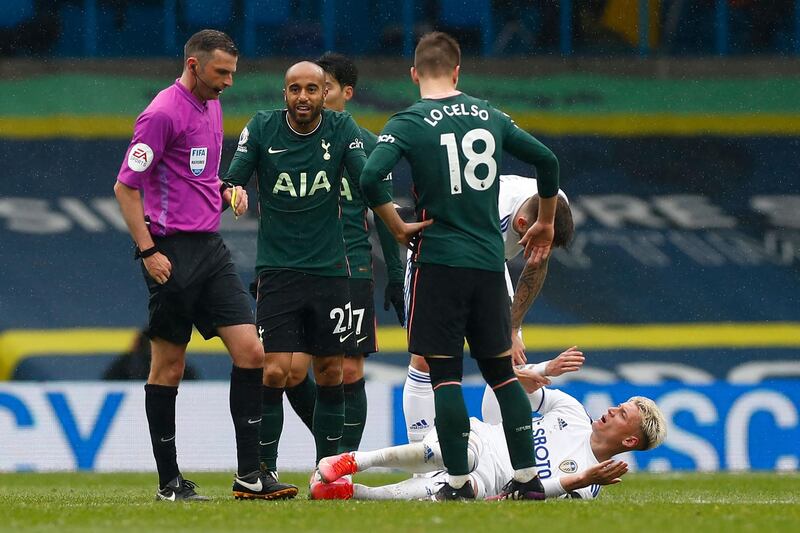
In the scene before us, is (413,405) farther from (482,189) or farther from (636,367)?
(636,367)

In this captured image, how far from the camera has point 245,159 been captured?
657cm

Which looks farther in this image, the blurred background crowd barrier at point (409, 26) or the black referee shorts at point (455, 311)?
the blurred background crowd barrier at point (409, 26)

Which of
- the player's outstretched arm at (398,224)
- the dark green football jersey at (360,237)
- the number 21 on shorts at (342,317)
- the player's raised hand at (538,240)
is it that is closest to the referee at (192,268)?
the number 21 on shorts at (342,317)

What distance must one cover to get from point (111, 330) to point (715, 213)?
7656mm

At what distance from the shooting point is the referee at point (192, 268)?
20.7 ft

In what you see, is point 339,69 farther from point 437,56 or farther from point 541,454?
point 541,454

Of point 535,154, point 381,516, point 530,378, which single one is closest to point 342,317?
point 530,378

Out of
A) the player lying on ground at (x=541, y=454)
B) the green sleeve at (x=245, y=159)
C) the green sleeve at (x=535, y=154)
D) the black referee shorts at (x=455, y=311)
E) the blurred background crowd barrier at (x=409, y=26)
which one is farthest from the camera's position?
the blurred background crowd barrier at (x=409, y=26)

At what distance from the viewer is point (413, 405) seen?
734 cm

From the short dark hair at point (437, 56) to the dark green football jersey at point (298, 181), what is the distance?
0.77m

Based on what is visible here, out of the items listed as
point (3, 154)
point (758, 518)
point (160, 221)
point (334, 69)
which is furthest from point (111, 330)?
point (758, 518)

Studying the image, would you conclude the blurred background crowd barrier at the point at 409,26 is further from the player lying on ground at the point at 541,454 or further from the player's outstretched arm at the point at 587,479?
the player's outstretched arm at the point at 587,479

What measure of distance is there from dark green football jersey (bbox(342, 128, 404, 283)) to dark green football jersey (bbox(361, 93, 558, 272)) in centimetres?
155

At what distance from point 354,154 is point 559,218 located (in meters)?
1.06
